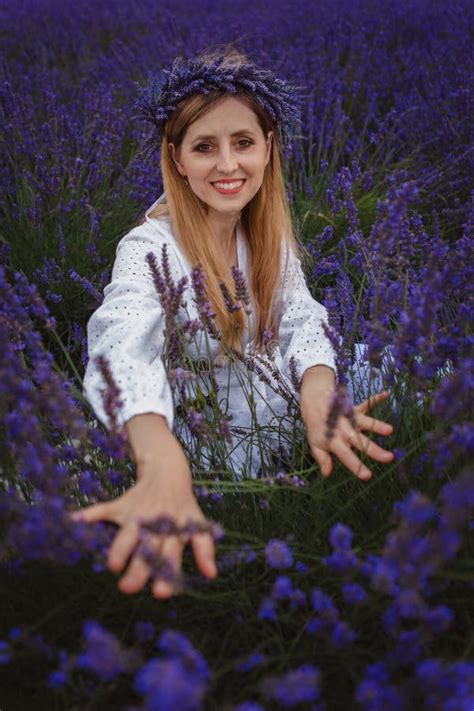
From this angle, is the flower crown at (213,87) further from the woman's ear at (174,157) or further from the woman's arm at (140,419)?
the woman's arm at (140,419)

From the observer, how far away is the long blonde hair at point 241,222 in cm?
202

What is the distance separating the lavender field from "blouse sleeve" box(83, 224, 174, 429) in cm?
8

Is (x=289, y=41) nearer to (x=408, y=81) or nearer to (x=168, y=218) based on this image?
(x=408, y=81)

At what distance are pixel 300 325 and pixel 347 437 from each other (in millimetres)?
801

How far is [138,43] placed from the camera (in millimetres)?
5086

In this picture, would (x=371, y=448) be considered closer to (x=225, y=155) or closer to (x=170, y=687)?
(x=170, y=687)

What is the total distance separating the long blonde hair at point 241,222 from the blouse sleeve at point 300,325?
0.14 feet

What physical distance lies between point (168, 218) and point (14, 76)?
240cm

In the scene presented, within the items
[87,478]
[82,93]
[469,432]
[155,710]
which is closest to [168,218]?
[87,478]

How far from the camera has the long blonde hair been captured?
2023 millimetres

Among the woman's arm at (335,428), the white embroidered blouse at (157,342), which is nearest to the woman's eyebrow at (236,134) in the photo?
the white embroidered blouse at (157,342)

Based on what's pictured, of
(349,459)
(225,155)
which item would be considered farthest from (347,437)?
(225,155)

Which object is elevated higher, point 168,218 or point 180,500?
point 168,218

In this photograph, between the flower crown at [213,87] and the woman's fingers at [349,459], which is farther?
the flower crown at [213,87]
